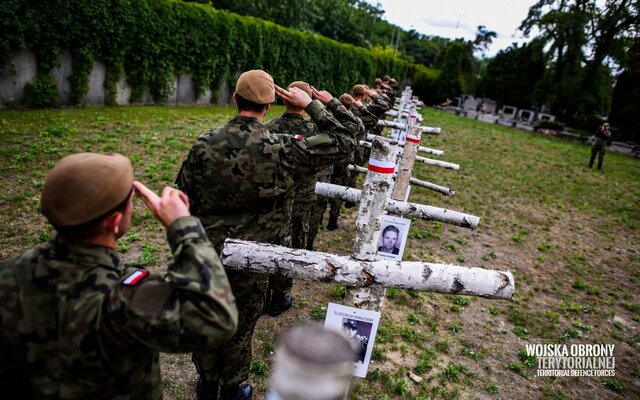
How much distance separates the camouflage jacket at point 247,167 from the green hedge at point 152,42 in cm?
1056

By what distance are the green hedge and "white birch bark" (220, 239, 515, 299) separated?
453 inches

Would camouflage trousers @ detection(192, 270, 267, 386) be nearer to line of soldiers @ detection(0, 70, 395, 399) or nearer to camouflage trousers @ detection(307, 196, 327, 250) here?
line of soldiers @ detection(0, 70, 395, 399)

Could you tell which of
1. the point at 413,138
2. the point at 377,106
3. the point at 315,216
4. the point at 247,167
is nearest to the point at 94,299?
the point at 247,167

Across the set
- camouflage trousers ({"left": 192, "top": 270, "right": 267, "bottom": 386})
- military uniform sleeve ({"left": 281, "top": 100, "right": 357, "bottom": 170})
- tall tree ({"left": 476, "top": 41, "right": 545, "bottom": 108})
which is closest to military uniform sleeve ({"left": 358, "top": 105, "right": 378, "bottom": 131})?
military uniform sleeve ({"left": 281, "top": 100, "right": 357, "bottom": 170})

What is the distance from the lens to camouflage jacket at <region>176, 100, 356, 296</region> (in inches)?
107

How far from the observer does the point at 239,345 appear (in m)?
2.91

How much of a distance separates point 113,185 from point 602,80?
125ft

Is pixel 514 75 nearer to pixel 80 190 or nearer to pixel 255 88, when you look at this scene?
pixel 255 88

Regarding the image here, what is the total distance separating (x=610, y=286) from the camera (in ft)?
21.9

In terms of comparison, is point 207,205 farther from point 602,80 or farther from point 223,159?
point 602,80

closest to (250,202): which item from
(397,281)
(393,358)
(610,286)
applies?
(397,281)

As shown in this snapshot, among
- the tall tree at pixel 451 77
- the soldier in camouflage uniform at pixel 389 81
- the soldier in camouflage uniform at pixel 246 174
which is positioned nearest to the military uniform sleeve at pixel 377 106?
the soldier in camouflage uniform at pixel 246 174

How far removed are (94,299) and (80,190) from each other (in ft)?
1.24

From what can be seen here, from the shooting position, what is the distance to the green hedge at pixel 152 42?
10875 millimetres
